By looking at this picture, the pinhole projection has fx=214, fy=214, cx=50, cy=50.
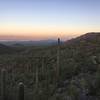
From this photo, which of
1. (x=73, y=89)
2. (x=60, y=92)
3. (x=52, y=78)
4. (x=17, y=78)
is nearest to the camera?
(x=73, y=89)

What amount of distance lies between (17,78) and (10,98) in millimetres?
5646

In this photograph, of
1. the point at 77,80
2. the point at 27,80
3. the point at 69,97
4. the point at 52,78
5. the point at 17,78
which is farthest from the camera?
the point at 17,78

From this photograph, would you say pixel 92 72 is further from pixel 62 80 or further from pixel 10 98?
pixel 10 98

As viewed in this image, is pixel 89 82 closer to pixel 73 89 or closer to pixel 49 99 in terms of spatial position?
pixel 73 89

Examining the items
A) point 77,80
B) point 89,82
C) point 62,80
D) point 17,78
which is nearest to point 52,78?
point 62,80

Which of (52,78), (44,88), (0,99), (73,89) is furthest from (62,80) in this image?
(0,99)

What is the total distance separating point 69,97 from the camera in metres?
8.30

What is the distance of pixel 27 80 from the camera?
43.4ft

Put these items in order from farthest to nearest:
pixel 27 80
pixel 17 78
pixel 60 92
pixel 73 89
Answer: pixel 17 78 < pixel 27 80 < pixel 60 92 < pixel 73 89

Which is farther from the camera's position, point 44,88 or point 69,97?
point 44,88

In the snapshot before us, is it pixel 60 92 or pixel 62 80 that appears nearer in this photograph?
pixel 60 92

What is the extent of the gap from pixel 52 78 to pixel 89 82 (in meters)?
2.45

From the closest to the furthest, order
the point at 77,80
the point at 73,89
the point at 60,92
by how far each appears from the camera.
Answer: the point at 73,89 < the point at 60,92 < the point at 77,80

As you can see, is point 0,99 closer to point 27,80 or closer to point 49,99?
point 49,99
